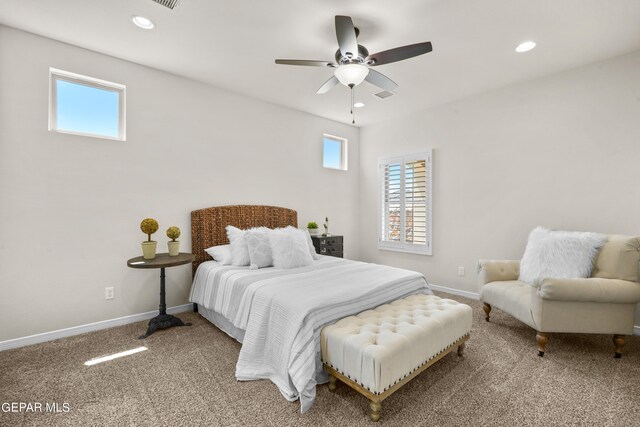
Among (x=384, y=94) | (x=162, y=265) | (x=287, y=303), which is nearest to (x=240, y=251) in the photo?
(x=162, y=265)

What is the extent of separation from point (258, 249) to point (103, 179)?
174 cm

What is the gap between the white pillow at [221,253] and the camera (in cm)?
328

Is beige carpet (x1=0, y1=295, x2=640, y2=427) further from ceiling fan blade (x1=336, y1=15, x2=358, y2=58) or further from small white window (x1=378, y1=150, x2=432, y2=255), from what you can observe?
ceiling fan blade (x1=336, y1=15, x2=358, y2=58)

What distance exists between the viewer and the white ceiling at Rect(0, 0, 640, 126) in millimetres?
2256

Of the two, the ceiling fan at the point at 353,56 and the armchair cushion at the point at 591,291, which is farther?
the armchair cushion at the point at 591,291

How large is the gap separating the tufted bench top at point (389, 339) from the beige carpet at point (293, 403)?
0.22m

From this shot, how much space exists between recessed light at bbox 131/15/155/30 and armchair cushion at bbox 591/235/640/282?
14.9ft

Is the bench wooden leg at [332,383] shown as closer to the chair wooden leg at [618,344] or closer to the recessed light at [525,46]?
the chair wooden leg at [618,344]

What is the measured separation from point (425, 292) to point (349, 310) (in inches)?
40.2

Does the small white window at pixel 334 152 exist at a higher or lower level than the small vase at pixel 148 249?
higher

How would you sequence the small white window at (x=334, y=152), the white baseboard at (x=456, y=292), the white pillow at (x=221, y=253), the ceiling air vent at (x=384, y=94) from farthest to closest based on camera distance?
the small white window at (x=334, y=152), the white baseboard at (x=456, y=292), the ceiling air vent at (x=384, y=94), the white pillow at (x=221, y=253)

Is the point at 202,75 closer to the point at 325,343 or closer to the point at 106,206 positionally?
the point at 106,206

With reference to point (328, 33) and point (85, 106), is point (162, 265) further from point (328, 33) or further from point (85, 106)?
point (328, 33)

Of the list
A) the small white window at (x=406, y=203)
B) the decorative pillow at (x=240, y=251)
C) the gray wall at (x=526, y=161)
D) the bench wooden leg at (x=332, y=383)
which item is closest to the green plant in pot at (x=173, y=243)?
the decorative pillow at (x=240, y=251)
